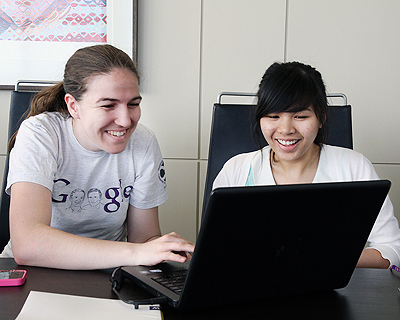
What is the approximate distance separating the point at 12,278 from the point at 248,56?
5.04ft

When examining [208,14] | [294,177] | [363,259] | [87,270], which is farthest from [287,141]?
[208,14]

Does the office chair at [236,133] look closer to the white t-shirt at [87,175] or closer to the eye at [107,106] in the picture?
the white t-shirt at [87,175]

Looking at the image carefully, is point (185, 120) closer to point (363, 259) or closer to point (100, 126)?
A: point (100, 126)

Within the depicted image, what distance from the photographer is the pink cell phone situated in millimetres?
742

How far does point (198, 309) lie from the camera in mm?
664

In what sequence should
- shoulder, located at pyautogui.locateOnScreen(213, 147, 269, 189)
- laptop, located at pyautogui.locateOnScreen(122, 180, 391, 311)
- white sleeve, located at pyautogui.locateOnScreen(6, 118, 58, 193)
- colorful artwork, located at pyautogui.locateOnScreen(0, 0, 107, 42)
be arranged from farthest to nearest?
colorful artwork, located at pyautogui.locateOnScreen(0, 0, 107, 42) < shoulder, located at pyautogui.locateOnScreen(213, 147, 269, 189) < white sleeve, located at pyautogui.locateOnScreen(6, 118, 58, 193) < laptop, located at pyautogui.locateOnScreen(122, 180, 391, 311)

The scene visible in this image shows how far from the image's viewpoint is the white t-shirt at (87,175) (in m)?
1.14

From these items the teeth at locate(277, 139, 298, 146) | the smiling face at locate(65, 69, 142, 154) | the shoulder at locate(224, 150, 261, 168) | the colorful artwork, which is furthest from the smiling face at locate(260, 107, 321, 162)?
the colorful artwork

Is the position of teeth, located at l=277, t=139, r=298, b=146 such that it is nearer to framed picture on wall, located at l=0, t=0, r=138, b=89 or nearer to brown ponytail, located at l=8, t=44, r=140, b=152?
brown ponytail, located at l=8, t=44, r=140, b=152

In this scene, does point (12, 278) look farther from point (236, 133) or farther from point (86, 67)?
point (236, 133)

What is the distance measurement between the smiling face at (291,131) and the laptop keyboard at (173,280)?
2.17ft

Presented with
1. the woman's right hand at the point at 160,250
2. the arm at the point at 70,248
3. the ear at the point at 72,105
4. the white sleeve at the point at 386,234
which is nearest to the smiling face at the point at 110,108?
the ear at the point at 72,105

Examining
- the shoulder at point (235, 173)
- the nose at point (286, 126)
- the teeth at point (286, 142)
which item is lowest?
the shoulder at point (235, 173)

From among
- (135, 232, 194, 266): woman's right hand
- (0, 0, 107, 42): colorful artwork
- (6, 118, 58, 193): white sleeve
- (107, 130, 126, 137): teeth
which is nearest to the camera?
(135, 232, 194, 266): woman's right hand
